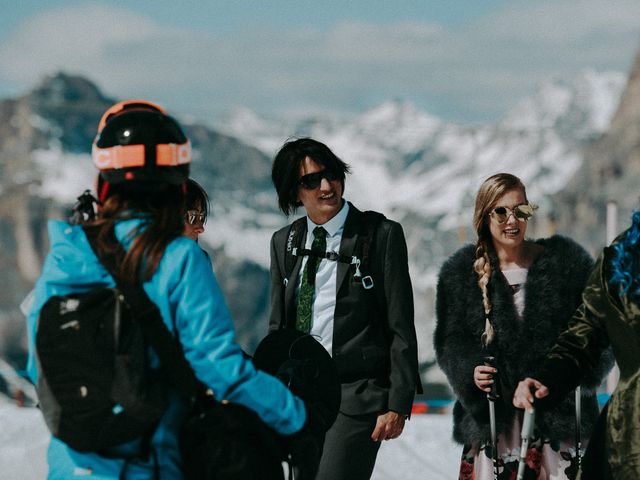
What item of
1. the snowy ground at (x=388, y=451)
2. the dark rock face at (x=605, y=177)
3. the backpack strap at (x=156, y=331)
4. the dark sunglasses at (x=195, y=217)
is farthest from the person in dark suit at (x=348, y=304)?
the dark rock face at (x=605, y=177)

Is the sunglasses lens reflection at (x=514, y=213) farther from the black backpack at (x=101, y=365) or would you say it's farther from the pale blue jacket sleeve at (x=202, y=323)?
the black backpack at (x=101, y=365)

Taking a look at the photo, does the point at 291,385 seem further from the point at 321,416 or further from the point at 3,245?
the point at 3,245

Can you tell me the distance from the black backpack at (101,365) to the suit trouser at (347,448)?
1767 mm

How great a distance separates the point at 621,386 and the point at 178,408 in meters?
1.30

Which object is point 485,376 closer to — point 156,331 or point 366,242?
point 366,242

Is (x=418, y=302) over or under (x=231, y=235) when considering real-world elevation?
under

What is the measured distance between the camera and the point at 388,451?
27.1 feet

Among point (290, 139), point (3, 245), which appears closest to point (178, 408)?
point (290, 139)

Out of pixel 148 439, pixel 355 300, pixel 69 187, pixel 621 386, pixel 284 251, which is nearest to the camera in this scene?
pixel 148 439

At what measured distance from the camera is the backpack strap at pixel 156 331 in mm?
2604

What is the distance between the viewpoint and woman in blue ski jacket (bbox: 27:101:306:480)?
8.66ft

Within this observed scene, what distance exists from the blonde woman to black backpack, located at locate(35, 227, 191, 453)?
219cm

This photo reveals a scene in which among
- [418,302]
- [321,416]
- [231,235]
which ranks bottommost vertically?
[418,302]

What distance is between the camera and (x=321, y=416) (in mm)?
3107
